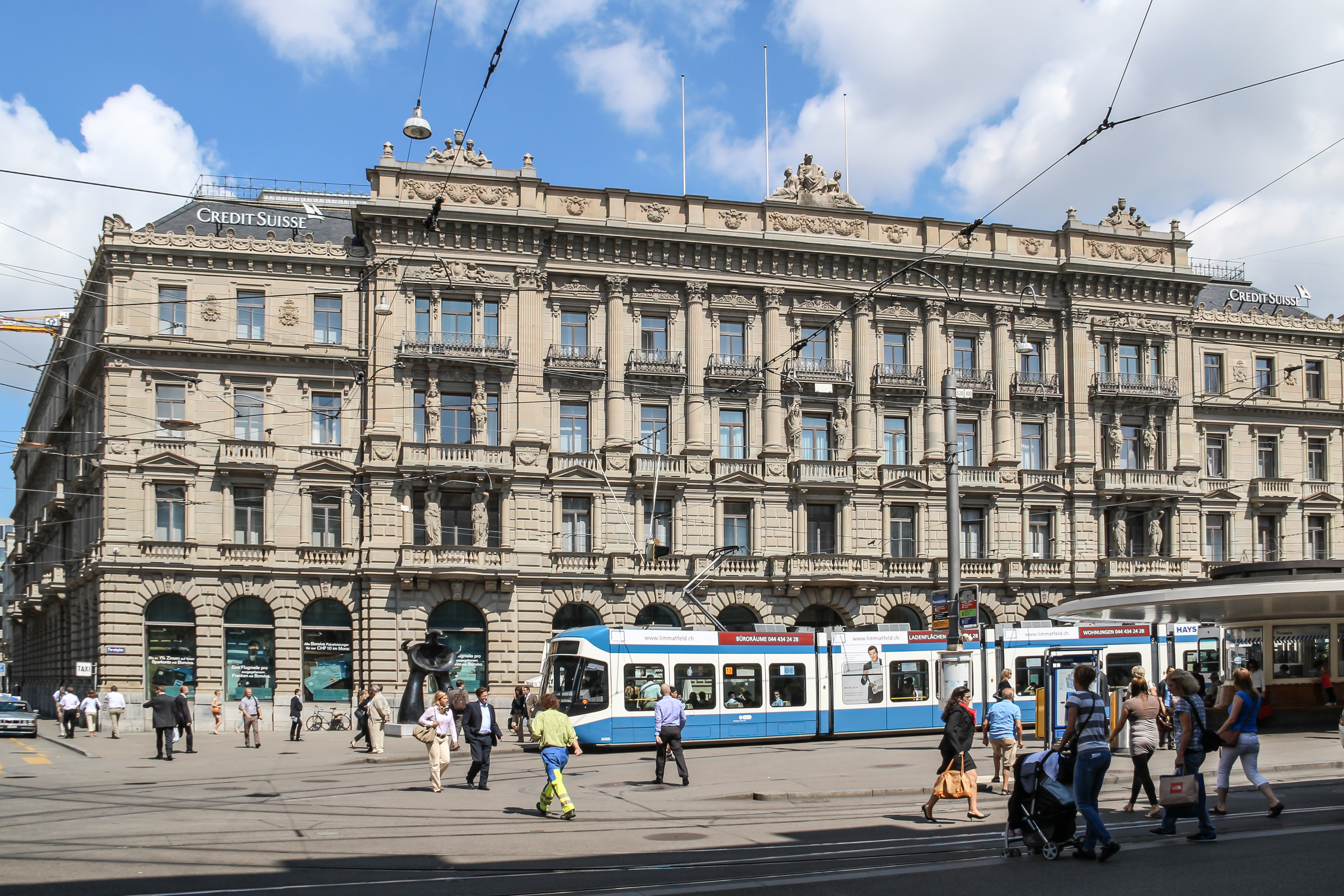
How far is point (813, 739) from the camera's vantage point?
34000 millimetres

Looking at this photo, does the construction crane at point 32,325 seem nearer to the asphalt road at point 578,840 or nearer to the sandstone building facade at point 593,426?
the sandstone building facade at point 593,426

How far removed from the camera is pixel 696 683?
31.8m

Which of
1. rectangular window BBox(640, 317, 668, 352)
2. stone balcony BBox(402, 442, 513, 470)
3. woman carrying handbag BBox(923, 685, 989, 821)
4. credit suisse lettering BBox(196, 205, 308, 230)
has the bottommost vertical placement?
woman carrying handbag BBox(923, 685, 989, 821)

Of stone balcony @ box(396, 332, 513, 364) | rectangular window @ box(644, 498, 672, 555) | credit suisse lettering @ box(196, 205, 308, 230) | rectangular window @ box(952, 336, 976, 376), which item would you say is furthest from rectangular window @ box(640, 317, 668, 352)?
credit suisse lettering @ box(196, 205, 308, 230)

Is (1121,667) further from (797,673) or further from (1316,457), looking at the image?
(1316,457)

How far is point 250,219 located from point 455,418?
12031mm

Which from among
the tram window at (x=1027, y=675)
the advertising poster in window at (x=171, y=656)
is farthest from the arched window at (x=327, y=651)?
the tram window at (x=1027, y=675)

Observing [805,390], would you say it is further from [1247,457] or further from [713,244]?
[1247,457]

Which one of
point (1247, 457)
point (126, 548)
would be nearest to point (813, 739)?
point (126, 548)

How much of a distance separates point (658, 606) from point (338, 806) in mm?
28654

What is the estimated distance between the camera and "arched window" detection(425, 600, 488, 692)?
147ft

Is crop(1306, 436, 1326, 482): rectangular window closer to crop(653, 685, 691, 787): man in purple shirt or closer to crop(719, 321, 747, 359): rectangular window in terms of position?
crop(719, 321, 747, 359): rectangular window

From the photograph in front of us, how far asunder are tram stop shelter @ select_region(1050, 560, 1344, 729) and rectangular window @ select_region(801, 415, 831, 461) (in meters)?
15.3

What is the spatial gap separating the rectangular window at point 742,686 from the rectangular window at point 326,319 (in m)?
22.2
